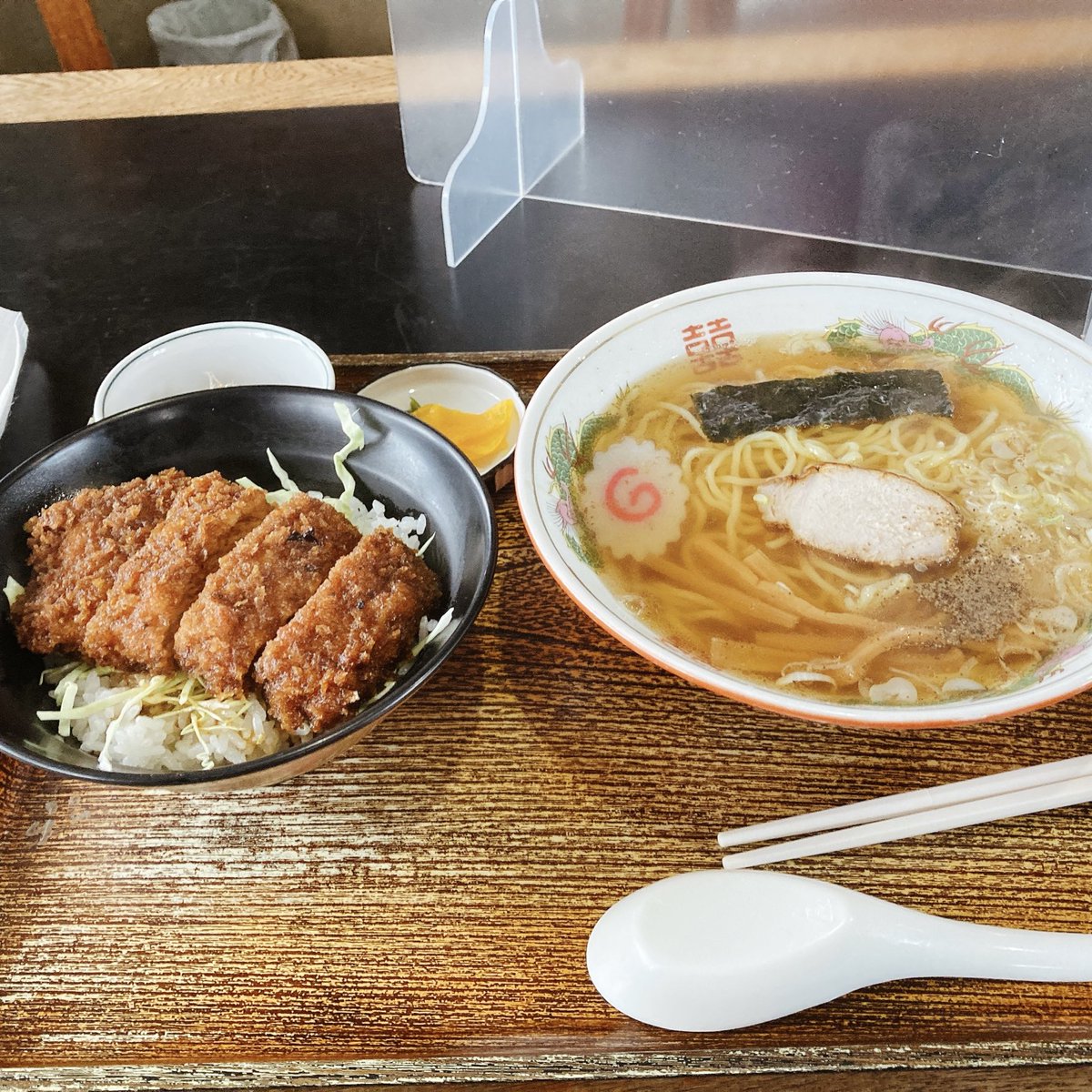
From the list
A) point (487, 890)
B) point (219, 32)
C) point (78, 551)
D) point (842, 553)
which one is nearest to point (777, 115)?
point (842, 553)

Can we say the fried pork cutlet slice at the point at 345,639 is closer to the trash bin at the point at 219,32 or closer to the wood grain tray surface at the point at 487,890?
the wood grain tray surface at the point at 487,890

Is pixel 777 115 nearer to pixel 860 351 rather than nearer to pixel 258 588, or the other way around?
pixel 860 351

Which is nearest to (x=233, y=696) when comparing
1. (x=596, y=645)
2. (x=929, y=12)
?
(x=596, y=645)

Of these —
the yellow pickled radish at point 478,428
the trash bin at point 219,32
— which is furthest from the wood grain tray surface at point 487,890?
the trash bin at point 219,32

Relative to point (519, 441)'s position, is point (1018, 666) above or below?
below

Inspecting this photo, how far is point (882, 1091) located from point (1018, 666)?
583 millimetres

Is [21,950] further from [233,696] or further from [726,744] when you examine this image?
[726,744]

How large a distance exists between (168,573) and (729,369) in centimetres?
106

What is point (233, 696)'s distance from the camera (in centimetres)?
133

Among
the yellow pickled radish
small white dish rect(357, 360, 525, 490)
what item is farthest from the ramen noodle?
small white dish rect(357, 360, 525, 490)

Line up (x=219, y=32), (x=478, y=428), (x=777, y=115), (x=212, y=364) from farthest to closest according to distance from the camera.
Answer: (x=219, y=32) < (x=777, y=115) < (x=212, y=364) < (x=478, y=428)

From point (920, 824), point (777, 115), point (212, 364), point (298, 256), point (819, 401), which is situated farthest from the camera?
point (298, 256)

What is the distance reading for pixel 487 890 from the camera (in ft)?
4.00

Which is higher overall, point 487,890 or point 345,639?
point 345,639
